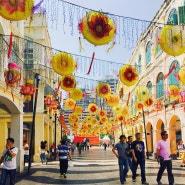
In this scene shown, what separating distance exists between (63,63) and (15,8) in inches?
193

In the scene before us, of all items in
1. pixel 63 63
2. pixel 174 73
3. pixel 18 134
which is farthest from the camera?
pixel 174 73

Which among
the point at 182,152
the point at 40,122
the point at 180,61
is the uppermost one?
the point at 180,61

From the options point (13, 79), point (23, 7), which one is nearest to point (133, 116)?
point (13, 79)

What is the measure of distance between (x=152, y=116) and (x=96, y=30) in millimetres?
23209

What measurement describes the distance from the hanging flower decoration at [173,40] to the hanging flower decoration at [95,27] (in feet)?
6.29

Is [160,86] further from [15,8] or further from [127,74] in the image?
[15,8]

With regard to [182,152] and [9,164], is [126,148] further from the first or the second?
[182,152]

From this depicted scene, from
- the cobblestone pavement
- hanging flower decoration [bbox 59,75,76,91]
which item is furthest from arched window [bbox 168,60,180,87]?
hanging flower decoration [bbox 59,75,76,91]

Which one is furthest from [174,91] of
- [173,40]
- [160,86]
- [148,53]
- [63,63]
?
[173,40]

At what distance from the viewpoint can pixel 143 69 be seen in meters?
33.2

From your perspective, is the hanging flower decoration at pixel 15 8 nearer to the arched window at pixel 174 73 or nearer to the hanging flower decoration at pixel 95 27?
the hanging flower decoration at pixel 95 27

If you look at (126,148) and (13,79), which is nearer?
(126,148)

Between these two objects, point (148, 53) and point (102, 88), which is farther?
point (148, 53)

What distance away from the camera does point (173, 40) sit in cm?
959
